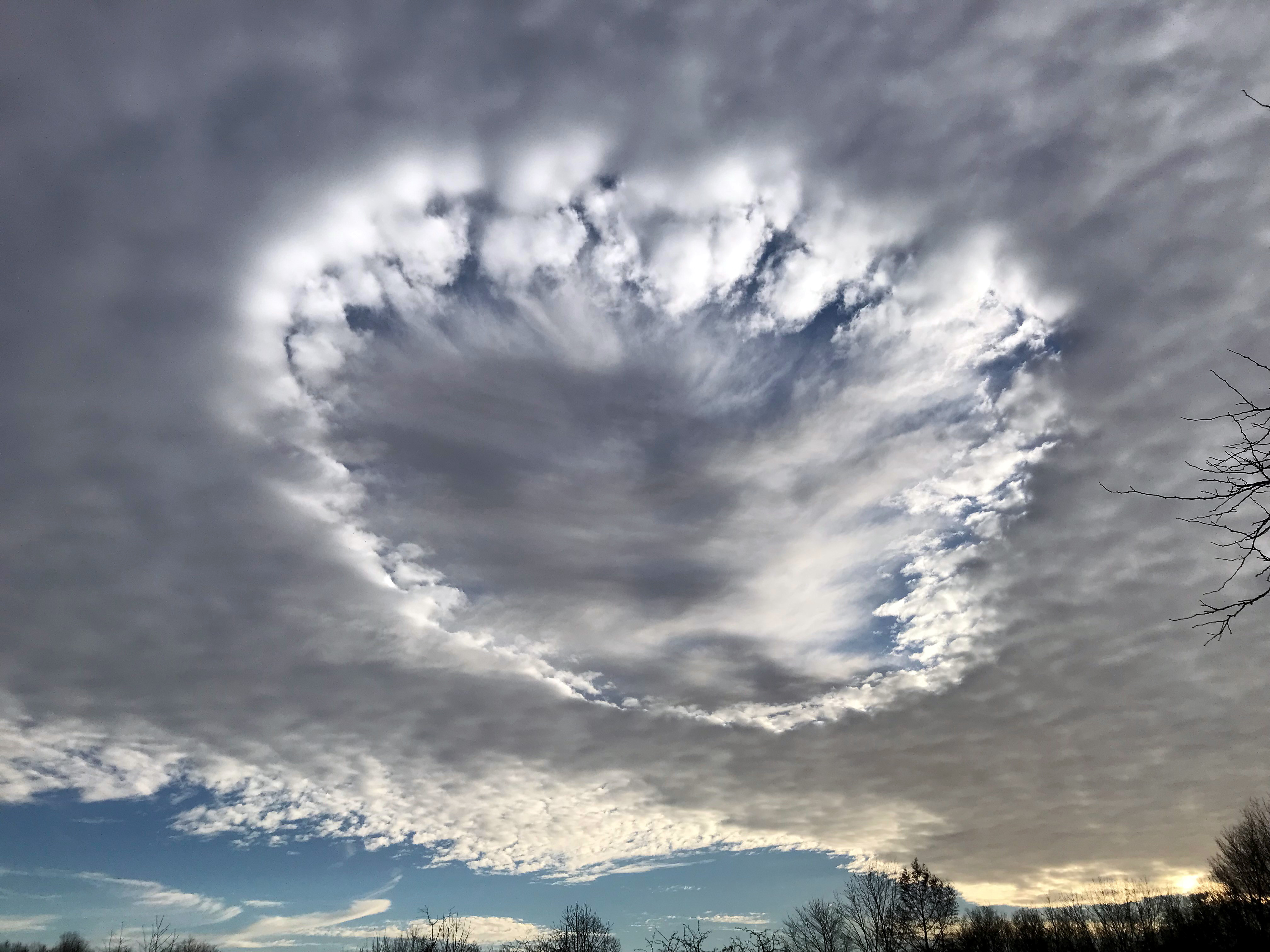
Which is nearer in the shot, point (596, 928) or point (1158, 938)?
point (1158, 938)

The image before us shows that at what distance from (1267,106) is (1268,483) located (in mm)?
3203

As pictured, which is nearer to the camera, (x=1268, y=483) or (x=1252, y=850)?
(x=1268, y=483)

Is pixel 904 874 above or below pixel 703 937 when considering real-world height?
above

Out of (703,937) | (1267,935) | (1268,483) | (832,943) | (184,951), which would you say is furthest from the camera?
(832,943)

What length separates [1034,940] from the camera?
86250 mm

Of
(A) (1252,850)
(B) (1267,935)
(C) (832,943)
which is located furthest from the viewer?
(C) (832,943)

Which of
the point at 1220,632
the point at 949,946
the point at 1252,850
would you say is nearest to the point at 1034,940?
the point at 949,946

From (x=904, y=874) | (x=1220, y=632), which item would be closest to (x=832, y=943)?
(x=904, y=874)

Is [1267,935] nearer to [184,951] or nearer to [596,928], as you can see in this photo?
[596,928]

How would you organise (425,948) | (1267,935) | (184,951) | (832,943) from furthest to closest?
(832,943), (184,951), (1267,935), (425,948)

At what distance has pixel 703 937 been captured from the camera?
1624 inches

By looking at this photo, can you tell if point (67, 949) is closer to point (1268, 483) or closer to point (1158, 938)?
point (1158, 938)

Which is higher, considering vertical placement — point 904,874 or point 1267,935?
point 904,874

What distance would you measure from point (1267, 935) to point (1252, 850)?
11695 millimetres
